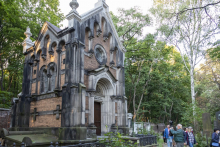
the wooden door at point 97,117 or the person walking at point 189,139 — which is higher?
the wooden door at point 97,117

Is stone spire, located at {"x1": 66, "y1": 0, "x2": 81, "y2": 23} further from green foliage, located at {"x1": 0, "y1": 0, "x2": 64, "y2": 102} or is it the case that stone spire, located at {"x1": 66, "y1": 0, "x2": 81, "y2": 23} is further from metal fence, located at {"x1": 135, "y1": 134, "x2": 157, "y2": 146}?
green foliage, located at {"x1": 0, "y1": 0, "x2": 64, "y2": 102}

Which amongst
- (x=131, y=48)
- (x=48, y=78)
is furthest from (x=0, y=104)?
(x=131, y=48)

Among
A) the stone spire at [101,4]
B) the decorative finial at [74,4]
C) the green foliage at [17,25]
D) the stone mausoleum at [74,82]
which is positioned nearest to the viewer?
the stone mausoleum at [74,82]

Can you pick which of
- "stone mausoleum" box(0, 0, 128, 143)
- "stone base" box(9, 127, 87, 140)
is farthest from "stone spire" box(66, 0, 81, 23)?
"stone base" box(9, 127, 87, 140)

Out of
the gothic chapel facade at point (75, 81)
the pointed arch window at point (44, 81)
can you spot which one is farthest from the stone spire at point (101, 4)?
the pointed arch window at point (44, 81)

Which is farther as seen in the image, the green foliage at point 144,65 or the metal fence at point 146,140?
the green foliage at point 144,65

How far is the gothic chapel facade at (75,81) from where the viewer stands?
422 inches

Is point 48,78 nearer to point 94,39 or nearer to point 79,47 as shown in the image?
point 79,47

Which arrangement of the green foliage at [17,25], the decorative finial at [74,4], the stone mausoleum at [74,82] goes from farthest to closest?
the green foliage at [17,25]
the decorative finial at [74,4]
the stone mausoleum at [74,82]

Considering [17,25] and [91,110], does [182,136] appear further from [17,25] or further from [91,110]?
[17,25]

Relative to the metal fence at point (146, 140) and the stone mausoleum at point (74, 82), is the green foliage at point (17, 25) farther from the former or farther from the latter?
the metal fence at point (146, 140)

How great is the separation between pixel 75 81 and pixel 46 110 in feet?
11.2

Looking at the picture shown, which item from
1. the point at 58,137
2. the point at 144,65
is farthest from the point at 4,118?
the point at 144,65

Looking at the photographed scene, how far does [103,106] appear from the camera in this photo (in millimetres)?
13852
